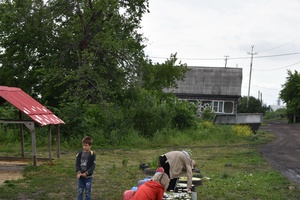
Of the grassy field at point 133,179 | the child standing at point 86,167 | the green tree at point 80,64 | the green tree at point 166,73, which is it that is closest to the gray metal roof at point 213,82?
the green tree at point 166,73

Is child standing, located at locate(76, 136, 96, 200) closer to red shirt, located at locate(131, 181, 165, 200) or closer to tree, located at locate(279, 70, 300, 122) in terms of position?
red shirt, located at locate(131, 181, 165, 200)

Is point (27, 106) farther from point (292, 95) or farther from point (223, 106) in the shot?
point (292, 95)

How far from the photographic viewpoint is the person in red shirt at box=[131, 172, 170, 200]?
660 centimetres

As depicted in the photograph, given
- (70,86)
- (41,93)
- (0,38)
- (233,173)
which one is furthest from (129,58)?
(233,173)

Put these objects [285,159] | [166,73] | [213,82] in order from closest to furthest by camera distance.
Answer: [285,159], [166,73], [213,82]

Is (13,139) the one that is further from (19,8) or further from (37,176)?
(37,176)

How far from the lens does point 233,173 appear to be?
1409 cm

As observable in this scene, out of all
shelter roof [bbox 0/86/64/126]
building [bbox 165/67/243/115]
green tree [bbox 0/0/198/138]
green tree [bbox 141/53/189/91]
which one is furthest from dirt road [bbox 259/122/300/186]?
building [bbox 165/67/243/115]

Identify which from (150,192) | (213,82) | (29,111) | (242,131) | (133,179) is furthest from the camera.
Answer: (213,82)

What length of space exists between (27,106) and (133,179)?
166 inches

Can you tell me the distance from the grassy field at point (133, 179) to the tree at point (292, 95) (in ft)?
132

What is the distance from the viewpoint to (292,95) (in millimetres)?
60281

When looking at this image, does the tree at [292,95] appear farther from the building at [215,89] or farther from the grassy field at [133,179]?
the grassy field at [133,179]

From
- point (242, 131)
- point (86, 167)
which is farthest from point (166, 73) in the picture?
point (86, 167)
